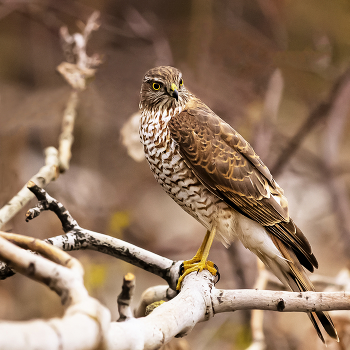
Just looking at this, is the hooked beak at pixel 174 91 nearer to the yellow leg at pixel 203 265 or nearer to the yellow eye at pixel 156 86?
→ the yellow eye at pixel 156 86

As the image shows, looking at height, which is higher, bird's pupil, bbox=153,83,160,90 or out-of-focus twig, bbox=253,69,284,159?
out-of-focus twig, bbox=253,69,284,159

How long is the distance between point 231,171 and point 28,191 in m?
0.95

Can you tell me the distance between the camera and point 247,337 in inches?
131

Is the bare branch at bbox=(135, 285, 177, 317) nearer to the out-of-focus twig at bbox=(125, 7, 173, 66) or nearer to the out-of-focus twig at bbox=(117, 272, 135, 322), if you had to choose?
the out-of-focus twig at bbox=(117, 272, 135, 322)

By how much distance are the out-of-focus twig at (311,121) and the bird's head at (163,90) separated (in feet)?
6.30

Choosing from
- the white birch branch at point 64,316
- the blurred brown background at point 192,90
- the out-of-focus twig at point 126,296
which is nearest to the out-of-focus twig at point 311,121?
the blurred brown background at point 192,90

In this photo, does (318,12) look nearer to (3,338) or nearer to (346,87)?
(346,87)

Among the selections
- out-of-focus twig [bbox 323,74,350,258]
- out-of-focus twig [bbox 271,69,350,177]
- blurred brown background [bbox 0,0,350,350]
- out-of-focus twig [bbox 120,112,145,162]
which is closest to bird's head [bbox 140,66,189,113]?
out-of-focus twig [bbox 120,112,145,162]

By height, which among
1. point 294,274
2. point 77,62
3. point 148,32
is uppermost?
point 148,32

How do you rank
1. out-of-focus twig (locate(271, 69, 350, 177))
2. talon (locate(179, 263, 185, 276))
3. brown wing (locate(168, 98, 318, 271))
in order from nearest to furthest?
brown wing (locate(168, 98, 318, 271)) → talon (locate(179, 263, 185, 276)) → out-of-focus twig (locate(271, 69, 350, 177))

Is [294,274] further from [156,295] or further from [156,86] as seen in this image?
→ [156,86]

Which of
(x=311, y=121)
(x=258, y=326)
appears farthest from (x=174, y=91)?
(x=311, y=121)

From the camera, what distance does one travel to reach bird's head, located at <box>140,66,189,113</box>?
1606 millimetres

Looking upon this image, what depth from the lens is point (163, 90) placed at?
163 cm
